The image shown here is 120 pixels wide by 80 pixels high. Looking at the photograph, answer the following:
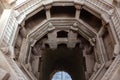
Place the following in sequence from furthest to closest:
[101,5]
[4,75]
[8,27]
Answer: [101,5] → [8,27] → [4,75]

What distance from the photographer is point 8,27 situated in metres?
5.34

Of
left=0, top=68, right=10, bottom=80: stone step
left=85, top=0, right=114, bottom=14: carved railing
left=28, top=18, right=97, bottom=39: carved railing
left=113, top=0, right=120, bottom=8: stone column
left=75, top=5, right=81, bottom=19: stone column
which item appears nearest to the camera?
left=0, top=68, right=10, bottom=80: stone step

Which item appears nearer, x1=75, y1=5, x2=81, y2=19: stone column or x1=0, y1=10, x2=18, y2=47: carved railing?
x1=0, y1=10, x2=18, y2=47: carved railing

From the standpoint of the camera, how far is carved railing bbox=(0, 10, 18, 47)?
497cm

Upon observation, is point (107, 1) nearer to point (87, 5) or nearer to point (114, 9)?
point (114, 9)

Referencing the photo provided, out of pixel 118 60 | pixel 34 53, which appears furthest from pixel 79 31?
pixel 118 60

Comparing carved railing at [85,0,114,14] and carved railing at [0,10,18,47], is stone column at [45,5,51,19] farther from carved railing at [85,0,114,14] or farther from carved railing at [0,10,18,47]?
carved railing at [0,10,18,47]

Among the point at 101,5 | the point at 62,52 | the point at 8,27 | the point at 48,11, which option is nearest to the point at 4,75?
the point at 8,27

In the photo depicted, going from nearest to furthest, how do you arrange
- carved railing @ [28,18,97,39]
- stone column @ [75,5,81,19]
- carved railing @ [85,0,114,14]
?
carved railing @ [85,0,114,14], stone column @ [75,5,81,19], carved railing @ [28,18,97,39]

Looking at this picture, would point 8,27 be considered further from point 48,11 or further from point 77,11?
point 77,11

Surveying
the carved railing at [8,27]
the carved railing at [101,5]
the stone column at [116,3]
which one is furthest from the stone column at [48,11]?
the stone column at [116,3]

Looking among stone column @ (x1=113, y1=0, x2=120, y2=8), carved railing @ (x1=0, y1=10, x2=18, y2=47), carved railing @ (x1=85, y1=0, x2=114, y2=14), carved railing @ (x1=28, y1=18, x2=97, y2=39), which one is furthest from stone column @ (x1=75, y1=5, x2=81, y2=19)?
carved railing @ (x1=0, y1=10, x2=18, y2=47)

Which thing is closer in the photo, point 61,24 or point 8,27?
point 8,27

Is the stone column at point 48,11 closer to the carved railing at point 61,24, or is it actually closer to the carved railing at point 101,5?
the carved railing at point 61,24
